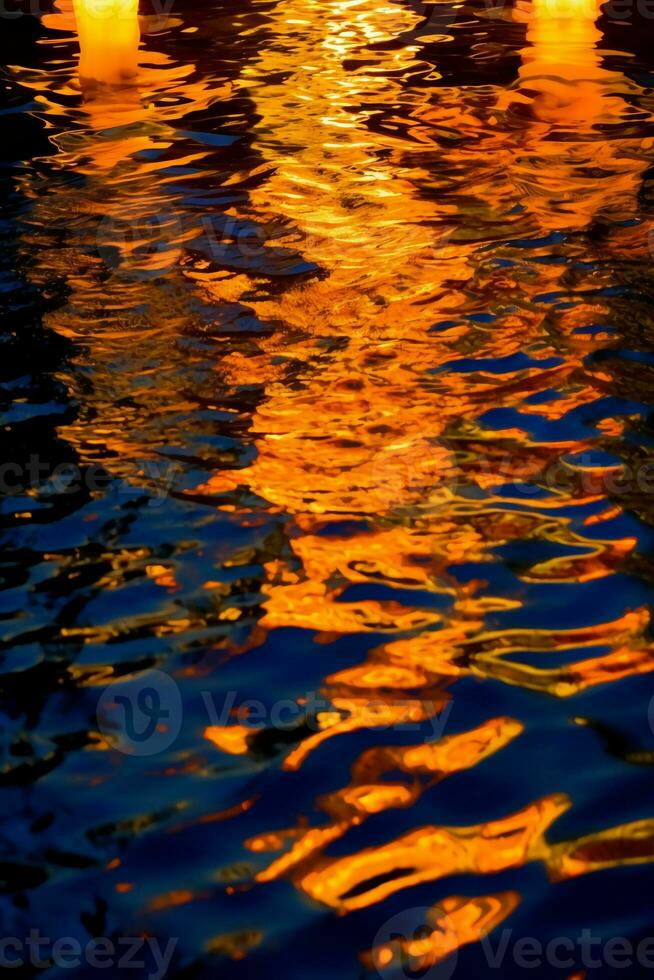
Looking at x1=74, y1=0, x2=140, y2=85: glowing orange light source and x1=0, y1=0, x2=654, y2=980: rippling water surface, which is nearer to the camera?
x1=0, y1=0, x2=654, y2=980: rippling water surface

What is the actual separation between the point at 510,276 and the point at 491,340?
686mm

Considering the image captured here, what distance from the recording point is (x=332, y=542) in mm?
3602

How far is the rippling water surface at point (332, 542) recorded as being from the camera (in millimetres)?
2469

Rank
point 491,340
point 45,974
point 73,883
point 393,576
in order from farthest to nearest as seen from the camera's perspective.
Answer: point 491,340, point 393,576, point 73,883, point 45,974

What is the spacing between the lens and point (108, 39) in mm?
10266

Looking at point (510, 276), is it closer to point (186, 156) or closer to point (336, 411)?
point (336, 411)

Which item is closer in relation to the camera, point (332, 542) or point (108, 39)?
point (332, 542)

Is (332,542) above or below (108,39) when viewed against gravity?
below

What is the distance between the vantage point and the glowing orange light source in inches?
370

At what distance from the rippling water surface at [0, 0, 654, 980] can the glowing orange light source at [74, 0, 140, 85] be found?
2.22 meters

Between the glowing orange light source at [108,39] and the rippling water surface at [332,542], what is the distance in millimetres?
2216

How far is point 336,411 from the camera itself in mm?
4332

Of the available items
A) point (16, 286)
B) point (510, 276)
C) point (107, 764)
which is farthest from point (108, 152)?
point (107, 764)

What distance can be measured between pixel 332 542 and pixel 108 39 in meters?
7.84
